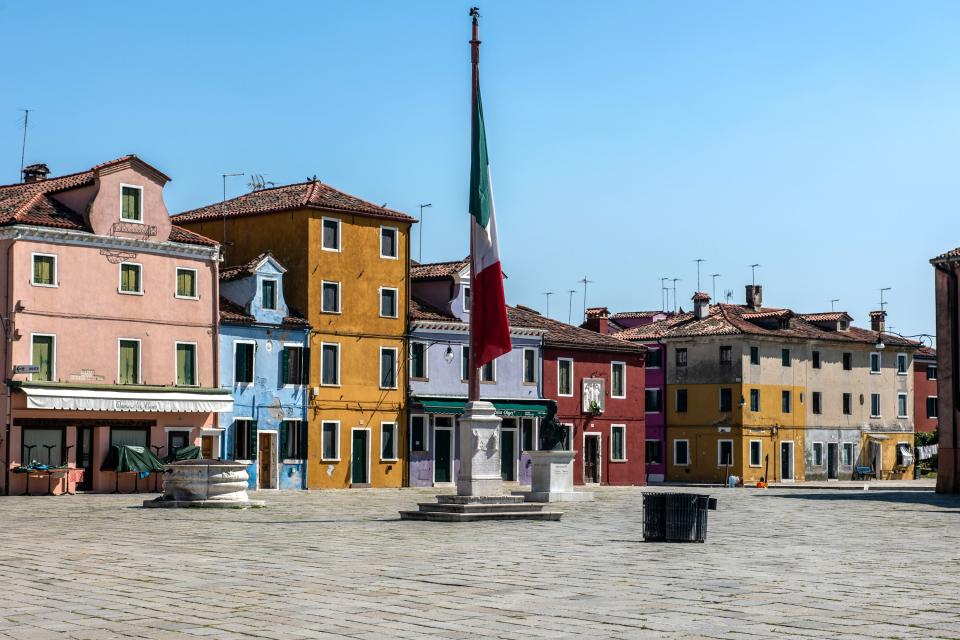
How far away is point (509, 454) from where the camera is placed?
56.7 m

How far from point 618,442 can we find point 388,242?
15.1 m

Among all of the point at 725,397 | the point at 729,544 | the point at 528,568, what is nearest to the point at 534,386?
the point at 725,397

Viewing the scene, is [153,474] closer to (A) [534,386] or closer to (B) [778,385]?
(A) [534,386]

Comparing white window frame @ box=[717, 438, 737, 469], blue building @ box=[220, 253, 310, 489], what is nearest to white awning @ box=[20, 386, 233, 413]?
blue building @ box=[220, 253, 310, 489]

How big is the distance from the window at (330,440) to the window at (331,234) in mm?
6077

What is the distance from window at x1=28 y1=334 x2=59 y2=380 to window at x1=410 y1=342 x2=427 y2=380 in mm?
15100

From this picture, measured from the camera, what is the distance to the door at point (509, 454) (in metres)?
56.4

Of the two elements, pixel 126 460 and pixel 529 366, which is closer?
pixel 126 460

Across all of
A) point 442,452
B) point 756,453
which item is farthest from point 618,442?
A: point 756,453

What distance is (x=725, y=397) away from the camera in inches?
2817

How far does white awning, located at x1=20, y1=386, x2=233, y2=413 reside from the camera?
41.2 metres

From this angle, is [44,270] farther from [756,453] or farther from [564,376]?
[756,453]

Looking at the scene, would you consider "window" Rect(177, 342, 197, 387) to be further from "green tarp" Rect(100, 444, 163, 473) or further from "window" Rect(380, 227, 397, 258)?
"window" Rect(380, 227, 397, 258)

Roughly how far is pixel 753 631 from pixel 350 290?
4133 cm
